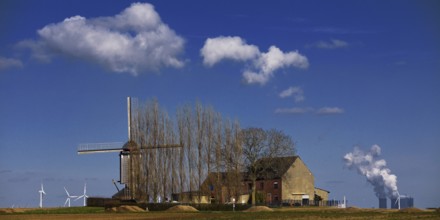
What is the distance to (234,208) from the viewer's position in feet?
271

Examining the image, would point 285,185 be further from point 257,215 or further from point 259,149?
point 257,215

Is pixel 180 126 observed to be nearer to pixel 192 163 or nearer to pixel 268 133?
pixel 192 163

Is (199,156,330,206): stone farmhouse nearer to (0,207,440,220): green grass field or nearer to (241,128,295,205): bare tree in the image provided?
(241,128,295,205): bare tree

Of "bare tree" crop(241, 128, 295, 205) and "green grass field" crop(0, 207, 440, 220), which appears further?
"bare tree" crop(241, 128, 295, 205)

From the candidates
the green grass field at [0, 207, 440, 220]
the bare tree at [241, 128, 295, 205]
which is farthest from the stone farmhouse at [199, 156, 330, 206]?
the green grass field at [0, 207, 440, 220]

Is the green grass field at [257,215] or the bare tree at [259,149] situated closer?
the green grass field at [257,215]

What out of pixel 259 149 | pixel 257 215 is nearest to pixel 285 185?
pixel 259 149

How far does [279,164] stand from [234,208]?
114 feet

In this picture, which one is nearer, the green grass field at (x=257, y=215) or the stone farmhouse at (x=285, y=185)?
the green grass field at (x=257, y=215)

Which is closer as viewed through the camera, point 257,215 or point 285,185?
point 257,215

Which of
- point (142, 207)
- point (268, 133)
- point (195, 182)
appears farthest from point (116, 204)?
point (268, 133)

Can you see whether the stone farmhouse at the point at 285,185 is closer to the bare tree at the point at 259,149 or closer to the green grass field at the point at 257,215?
the bare tree at the point at 259,149

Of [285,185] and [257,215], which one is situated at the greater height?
[285,185]

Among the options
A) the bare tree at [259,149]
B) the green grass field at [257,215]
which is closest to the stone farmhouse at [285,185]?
the bare tree at [259,149]
